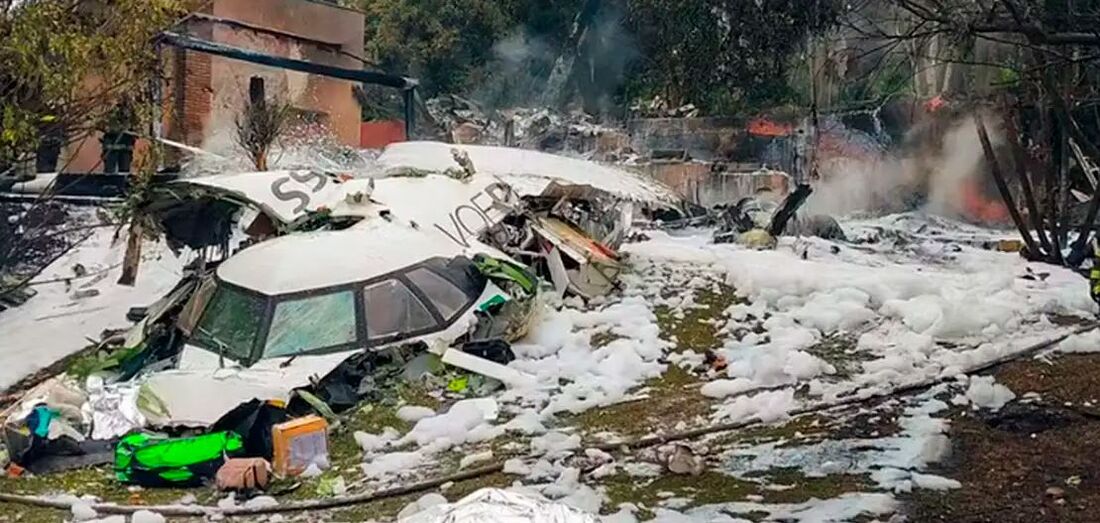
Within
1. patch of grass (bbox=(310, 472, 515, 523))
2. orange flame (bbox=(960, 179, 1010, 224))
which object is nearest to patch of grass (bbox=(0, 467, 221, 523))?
patch of grass (bbox=(310, 472, 515, 523))

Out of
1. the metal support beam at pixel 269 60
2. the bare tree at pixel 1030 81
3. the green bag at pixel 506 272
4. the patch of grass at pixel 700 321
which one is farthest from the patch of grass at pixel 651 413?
the metal support beam at pixel 269 60

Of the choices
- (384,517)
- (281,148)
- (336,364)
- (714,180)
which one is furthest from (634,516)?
(714,180)

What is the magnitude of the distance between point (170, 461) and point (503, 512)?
439 cm

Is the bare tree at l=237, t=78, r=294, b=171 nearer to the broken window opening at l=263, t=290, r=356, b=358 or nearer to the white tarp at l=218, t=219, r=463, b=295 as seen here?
the white tarp at l=218, t=219, r=463, b=295

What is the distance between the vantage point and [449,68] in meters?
34.0

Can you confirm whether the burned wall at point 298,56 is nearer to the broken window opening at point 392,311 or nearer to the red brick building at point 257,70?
the red brick building at point 257,70

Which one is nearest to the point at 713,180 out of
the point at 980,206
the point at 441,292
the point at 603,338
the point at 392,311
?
the point at 980,206

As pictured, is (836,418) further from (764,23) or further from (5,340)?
(5,340)

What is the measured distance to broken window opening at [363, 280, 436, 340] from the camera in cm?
836

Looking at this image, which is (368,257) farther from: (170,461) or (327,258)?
(170,461)

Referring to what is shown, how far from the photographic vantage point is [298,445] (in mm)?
6453

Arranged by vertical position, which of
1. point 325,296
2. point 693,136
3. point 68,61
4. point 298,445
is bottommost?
point 298,445

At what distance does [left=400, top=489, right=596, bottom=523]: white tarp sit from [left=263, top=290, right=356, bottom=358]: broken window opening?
5417 mm

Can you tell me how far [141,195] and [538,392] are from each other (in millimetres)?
5508
